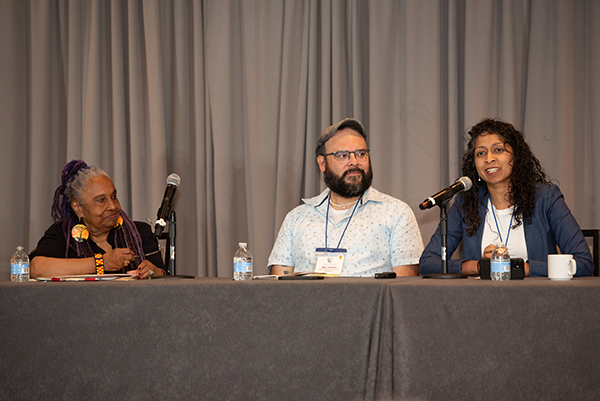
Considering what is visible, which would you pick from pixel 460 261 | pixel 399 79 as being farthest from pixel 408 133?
pixel 460 261

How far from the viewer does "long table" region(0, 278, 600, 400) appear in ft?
4.45

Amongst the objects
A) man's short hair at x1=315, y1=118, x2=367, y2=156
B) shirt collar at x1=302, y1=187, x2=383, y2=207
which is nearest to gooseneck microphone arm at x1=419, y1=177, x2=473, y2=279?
shirt collar at x1=302, y1=187, x2=383, y2=207

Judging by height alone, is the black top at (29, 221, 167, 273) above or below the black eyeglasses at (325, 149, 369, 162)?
below

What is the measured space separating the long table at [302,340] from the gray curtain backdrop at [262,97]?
2.11 m

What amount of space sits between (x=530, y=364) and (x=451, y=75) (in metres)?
2.49

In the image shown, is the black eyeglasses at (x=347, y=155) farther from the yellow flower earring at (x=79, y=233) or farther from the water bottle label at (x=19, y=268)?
the water bottle label at (x=19, y=268)

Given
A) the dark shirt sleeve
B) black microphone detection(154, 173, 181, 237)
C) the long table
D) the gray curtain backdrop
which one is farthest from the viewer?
the gray curtain backdrop

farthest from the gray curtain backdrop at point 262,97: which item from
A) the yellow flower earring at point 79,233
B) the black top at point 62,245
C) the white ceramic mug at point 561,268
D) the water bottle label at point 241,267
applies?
the white ceramic mug at point 561,268

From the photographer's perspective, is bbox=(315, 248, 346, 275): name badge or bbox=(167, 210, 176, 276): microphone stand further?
bbox=(315, 248, 346, 275): name badge

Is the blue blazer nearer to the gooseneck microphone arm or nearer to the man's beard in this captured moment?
the gooseneck microphone arm

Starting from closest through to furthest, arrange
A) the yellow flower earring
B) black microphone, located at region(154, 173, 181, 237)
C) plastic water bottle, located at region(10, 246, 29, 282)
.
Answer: plastic water bottle, located at region(10, 246, 29, 282)
black microphone, located at region(154, 173, 181, 237)
the yellow flower earring

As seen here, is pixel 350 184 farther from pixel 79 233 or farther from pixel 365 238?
pixel 79 233

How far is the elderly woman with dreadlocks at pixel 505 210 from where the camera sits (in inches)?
101

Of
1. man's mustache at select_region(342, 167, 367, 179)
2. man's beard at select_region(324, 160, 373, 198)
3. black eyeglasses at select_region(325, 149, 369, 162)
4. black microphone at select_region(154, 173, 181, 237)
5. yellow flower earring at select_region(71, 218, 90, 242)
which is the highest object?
black eyeglasses at select_region(325, 149, 369, 162)
